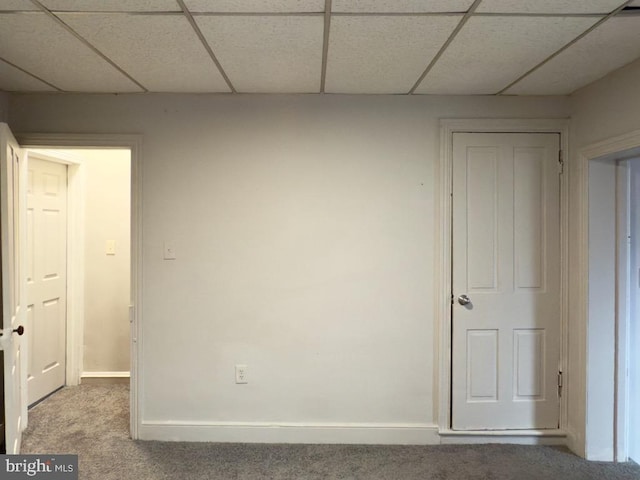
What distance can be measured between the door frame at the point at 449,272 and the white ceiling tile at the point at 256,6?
1269mm

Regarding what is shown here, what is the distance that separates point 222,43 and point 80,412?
9.04ft

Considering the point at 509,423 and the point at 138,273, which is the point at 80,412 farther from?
the point at 509,423

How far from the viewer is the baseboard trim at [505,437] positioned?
239 centimetres

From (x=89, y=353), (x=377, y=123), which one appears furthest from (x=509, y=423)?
(x=89, y=353)

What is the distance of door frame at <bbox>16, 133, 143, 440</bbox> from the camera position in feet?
7.81

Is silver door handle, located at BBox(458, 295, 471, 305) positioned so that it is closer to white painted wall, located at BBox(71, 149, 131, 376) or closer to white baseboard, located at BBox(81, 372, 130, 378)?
white painted wall, located at BBox(71, 149, 131, 376)

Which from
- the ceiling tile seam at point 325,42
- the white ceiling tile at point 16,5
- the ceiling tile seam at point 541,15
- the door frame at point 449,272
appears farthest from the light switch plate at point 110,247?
the ceiling tile seam at point 541,15

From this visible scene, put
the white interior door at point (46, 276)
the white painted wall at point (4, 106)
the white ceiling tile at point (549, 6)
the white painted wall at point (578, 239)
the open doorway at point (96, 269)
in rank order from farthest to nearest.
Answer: the open doorway at point (96, 269)
the white interior door at point (46, 276)
the white painted wall at point (4, 106)
the white painted wall at point (578, 239)
the white ceiling tile at point (549, 6)

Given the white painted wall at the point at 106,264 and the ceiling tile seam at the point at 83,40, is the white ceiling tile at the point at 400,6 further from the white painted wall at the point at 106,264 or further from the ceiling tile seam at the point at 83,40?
the white painted wall at the point at 106,264

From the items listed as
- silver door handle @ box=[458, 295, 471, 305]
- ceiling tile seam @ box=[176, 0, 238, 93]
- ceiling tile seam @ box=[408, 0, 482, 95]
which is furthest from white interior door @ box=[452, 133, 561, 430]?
ceiling tile seam @ box=[176, 0, 238, 93]

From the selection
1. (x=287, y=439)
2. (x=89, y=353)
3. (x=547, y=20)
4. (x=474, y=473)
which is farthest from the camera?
(x=89, y=353)

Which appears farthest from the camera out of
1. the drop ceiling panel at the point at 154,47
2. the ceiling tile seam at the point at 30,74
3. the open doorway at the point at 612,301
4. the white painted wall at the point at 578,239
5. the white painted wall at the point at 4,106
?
the white painted wall at the point at 4,106

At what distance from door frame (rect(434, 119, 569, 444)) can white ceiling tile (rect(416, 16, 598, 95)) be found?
242 mm

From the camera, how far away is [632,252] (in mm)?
2205
